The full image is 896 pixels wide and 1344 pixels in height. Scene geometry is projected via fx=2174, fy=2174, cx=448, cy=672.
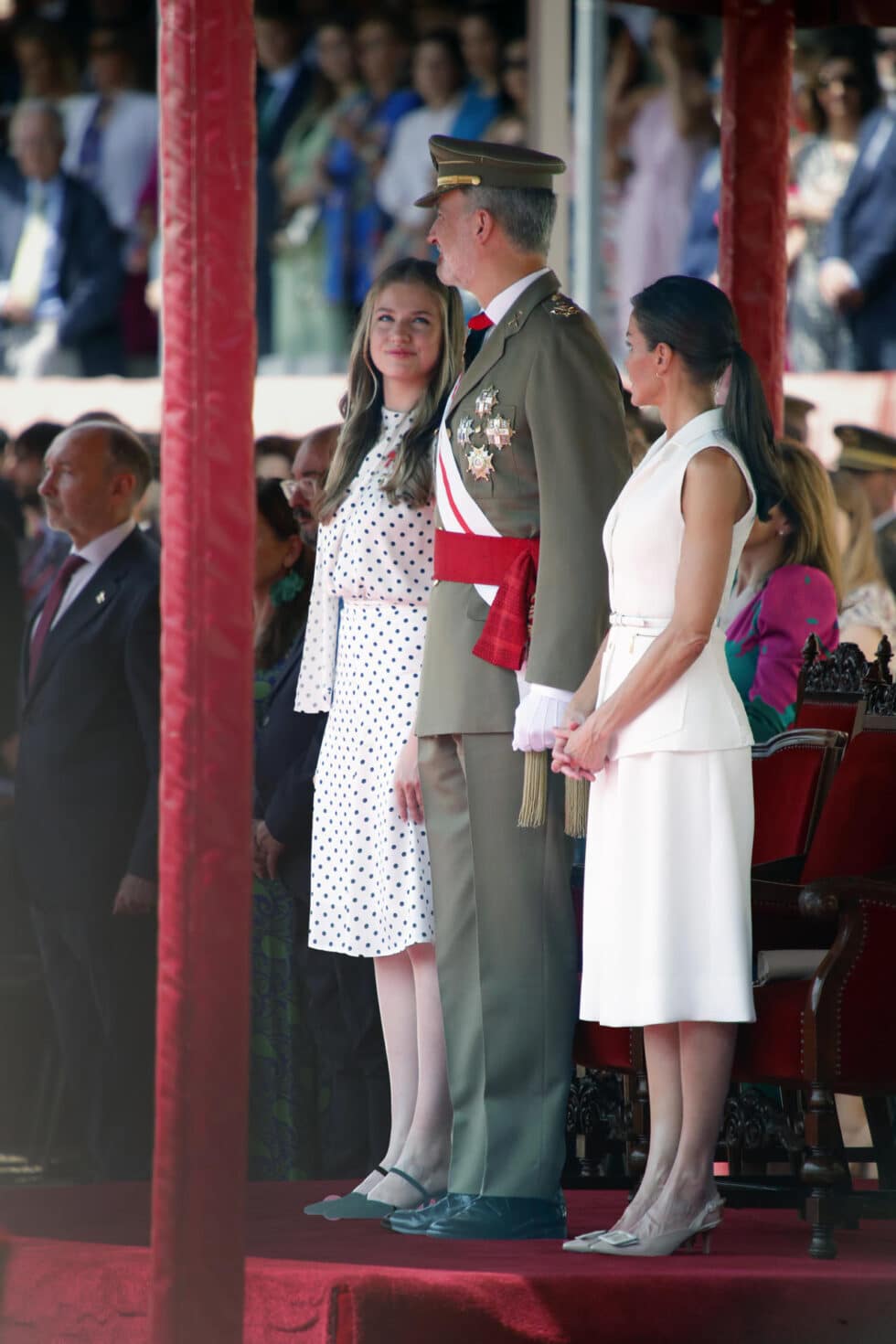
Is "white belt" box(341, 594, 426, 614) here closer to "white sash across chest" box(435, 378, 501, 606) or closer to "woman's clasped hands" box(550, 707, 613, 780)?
"white sash across chest" box(435, 378, 501, 606)

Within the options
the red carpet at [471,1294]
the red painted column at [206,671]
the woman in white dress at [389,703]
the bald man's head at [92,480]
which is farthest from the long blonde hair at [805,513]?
the red painted column at [206,671]

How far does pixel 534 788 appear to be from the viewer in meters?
3.44

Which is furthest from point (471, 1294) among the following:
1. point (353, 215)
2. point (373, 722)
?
point (353, 215)

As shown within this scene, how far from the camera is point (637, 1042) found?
3.83 metres

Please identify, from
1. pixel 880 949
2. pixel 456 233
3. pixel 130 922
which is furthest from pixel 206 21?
pixel 130 922

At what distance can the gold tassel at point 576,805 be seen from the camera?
347 centimetres

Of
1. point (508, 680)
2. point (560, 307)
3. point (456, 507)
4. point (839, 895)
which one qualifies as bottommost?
point (839, 895)

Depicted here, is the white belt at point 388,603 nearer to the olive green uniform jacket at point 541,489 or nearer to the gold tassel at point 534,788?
the olive green uniform jacket at point 541,489

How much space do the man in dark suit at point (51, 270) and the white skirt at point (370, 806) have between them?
4.87 meters

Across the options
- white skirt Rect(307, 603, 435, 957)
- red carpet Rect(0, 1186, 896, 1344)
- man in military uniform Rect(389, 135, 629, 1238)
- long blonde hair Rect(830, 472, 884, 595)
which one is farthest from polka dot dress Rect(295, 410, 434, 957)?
long blonde hair Rect(830, 472, 884, 595)

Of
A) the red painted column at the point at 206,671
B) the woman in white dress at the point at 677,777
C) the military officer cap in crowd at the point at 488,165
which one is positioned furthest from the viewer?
the military officer cap in crowd at the point at 488,165

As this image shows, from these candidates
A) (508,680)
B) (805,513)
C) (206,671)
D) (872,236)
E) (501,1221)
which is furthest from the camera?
(872,236)

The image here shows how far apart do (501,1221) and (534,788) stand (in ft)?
2.23

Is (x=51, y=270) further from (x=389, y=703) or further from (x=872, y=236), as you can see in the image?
(x=389, y=703)
